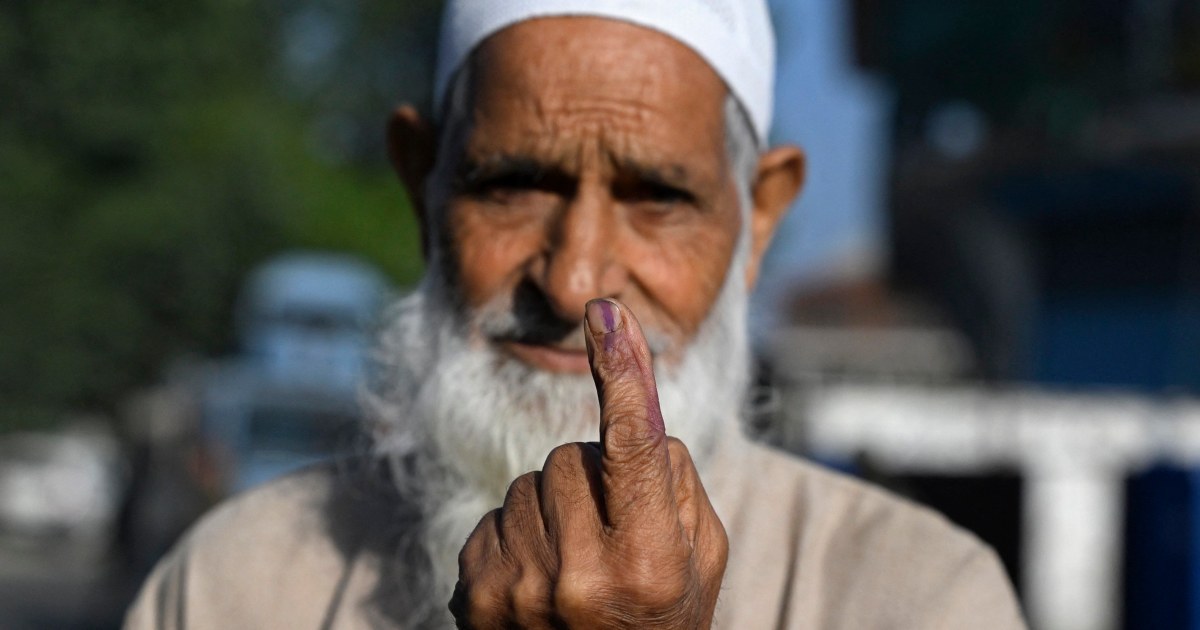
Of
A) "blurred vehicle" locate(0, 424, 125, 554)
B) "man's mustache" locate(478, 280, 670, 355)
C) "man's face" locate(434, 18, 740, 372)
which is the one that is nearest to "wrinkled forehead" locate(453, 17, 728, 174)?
"man's face" locate(434, 18, 740, 372)

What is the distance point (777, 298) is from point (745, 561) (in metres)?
15.9

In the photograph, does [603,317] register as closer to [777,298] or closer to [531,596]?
[531,596]

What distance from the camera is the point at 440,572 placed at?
1992mm

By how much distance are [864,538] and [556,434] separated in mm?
451

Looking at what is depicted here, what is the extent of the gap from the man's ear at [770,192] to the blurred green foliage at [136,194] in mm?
17010

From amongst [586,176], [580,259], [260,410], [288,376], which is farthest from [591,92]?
[288,376]

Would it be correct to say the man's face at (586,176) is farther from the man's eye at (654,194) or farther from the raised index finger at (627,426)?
the raised index finger at (627,426)

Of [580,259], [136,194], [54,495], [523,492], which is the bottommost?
[54,495]

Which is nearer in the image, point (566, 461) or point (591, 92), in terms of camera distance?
point (566, 461)

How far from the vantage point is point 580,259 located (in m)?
1.88

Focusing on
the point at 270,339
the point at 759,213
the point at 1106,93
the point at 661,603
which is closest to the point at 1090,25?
the point at 1106,93

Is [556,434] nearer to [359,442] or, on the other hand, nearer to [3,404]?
[359,442]

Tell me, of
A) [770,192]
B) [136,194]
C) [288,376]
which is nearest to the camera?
[770,192]

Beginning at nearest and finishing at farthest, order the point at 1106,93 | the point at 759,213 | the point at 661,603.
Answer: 1. the point at 661,603
2. the point at 759,213
3. the point at 1106,93
